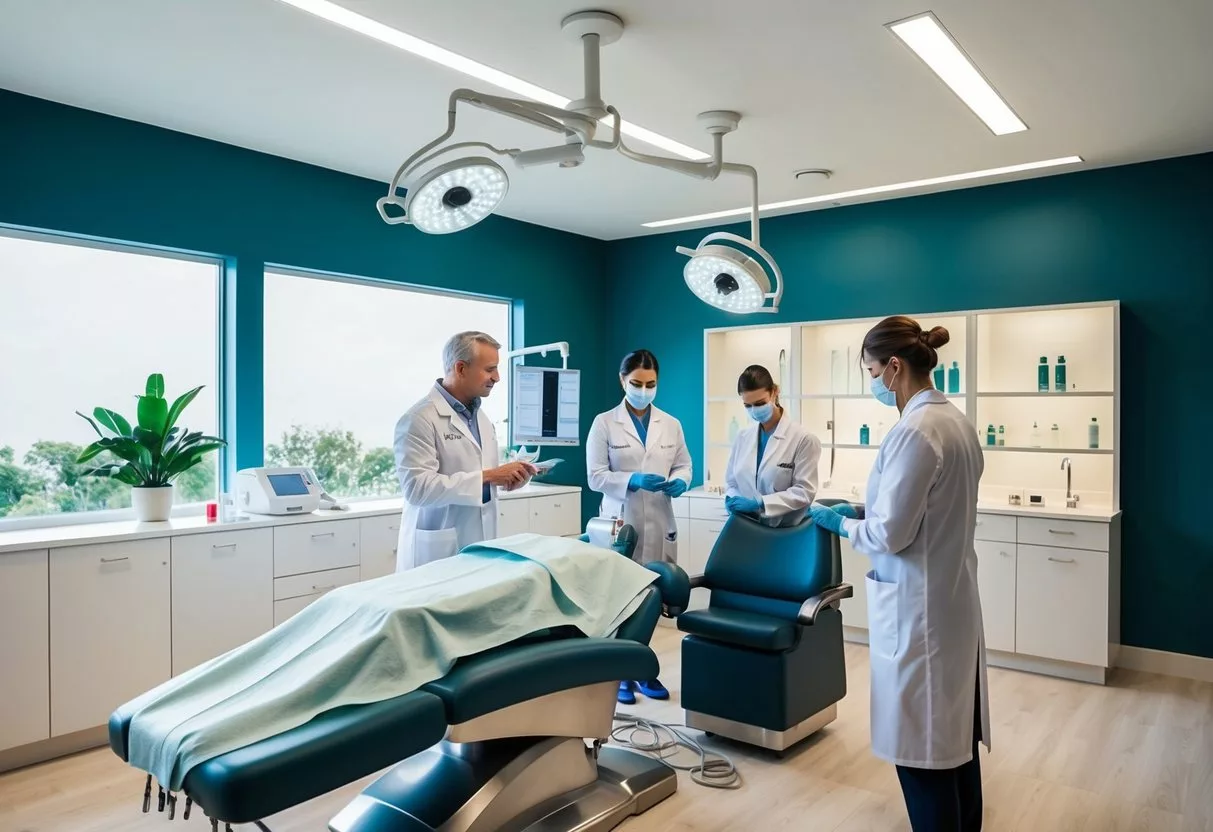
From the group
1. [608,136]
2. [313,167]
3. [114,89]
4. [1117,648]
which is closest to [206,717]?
[114,89]

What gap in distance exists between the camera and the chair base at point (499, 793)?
2348 millimetres

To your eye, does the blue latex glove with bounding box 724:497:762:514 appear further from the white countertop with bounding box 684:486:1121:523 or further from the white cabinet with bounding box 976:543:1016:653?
the white cabinet with bounding box 976:543:1016:653

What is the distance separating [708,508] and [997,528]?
1.57 metres

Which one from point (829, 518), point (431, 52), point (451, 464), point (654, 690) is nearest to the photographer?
point (829, 518)

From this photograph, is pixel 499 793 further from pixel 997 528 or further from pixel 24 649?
pixel 997 528

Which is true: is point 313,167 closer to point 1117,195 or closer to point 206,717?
point 206,717

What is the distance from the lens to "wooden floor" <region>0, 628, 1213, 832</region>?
2645 millimetres

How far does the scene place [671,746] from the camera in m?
3.22

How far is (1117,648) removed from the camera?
418 centimetres

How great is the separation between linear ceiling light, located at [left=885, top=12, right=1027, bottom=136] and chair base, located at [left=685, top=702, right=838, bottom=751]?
2359mm

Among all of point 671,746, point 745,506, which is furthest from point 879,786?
point 745,506

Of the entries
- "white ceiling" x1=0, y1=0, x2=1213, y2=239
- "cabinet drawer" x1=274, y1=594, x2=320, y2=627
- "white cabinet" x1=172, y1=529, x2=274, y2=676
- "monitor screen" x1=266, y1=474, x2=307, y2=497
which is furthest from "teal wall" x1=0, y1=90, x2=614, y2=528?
"cabinet drawer" x1=274, y1=594, x2=320, y2=627

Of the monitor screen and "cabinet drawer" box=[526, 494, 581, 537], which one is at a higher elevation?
the monitor screen

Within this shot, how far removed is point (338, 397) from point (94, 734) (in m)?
1.89
